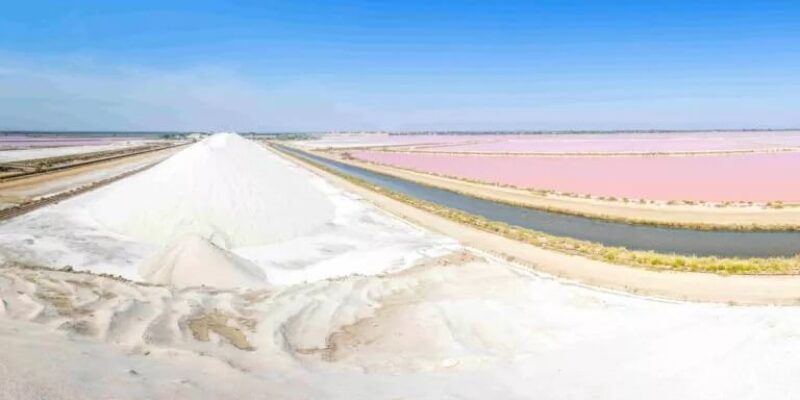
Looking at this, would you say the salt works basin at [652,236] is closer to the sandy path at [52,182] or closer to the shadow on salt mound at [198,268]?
the shadow on salt mound at [198,268]

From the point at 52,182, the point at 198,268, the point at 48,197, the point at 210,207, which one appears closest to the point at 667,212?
the point at 210,207

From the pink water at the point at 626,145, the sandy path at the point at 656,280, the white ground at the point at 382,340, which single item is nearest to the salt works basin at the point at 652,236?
the sandy path at the point at 656,280

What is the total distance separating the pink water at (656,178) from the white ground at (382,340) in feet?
51.4

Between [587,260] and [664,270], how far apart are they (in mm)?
1570

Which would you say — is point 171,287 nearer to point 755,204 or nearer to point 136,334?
point 136,334

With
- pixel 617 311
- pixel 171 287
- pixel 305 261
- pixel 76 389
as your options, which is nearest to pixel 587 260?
pixel 617 311

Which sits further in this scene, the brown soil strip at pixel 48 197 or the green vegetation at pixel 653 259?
the brown soil strip at pixel 48 197

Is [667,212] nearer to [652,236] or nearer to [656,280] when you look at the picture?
[652,236]

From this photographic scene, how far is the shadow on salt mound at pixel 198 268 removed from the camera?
9.37m

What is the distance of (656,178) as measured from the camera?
29297 mm

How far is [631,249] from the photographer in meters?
13.8

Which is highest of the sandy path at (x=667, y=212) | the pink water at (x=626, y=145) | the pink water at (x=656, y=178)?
the pink water at (x=626, y=145)

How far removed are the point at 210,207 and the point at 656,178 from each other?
78.9ft

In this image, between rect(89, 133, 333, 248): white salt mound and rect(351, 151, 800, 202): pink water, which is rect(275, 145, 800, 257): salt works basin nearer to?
rect(351, 151, 800, 202): pink water
